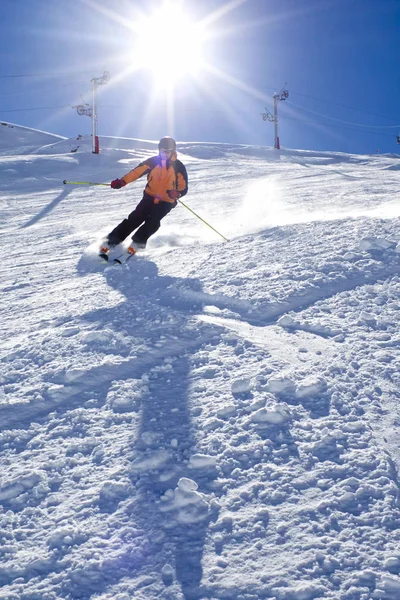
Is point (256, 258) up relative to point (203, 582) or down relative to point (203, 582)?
up

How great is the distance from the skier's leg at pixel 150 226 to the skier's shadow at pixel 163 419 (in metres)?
1.56

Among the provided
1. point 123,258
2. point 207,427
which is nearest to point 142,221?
point 123,258

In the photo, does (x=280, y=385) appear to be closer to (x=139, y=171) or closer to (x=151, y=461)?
(x=151, y=461)

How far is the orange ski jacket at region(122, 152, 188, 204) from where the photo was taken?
269 inches

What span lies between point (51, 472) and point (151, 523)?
59cm

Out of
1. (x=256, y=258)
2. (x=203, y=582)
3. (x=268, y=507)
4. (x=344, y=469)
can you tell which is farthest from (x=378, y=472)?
(x=256, y=258)

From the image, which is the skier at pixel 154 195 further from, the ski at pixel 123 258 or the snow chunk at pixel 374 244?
the snow chunk at pixel 374 244

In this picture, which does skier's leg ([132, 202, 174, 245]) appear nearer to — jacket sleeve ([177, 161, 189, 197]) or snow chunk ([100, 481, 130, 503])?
jacket sleeve ([177, 161, 189, 197])

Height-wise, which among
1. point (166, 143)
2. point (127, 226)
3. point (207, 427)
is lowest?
point (207, 427)

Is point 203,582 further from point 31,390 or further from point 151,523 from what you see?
point 31,390

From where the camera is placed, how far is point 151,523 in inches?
82.8

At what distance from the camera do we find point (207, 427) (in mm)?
2660

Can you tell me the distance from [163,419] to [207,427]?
0.84ft

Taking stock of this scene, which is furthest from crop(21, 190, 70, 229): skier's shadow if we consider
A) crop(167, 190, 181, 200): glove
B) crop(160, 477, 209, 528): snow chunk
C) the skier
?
crop(160, 477, 209, 528): snow chunk
